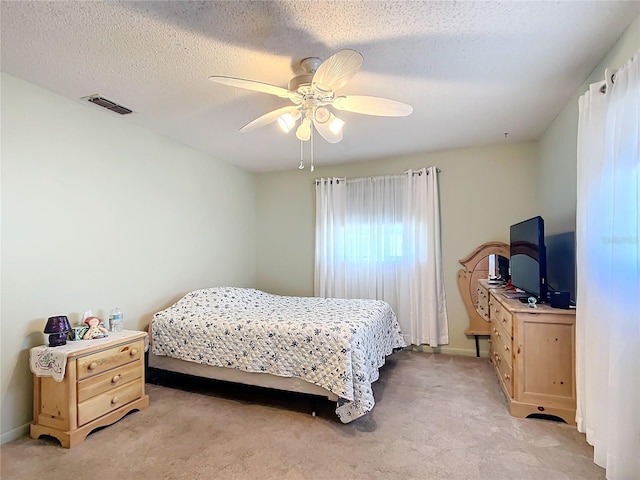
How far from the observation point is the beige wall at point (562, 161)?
2.22 metres

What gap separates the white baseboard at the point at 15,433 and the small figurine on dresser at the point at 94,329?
661mm

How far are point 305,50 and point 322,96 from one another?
273 millimetres

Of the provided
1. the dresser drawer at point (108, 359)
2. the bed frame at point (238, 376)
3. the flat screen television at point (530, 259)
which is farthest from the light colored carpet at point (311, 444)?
A: the flat screen television at point (530, 259)

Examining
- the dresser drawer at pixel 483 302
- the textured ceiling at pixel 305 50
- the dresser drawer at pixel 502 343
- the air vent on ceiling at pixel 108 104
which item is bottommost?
the dresser drawer at pixel 502 343

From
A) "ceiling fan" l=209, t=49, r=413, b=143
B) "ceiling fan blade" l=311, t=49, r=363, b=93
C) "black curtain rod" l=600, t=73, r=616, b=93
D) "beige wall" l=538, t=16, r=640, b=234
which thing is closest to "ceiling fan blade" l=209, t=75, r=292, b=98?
"ceiling fan" l=209, t=49, r=413, b=143

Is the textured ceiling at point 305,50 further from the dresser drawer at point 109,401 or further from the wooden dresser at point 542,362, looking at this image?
the dresser drawer at point 109,401

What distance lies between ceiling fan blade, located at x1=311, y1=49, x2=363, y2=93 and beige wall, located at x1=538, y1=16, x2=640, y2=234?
4.96 ft

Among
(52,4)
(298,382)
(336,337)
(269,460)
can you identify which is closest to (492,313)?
(336,337)

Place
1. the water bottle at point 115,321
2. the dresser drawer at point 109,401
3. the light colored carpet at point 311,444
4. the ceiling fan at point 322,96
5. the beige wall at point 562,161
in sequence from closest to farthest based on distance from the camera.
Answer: the ceiling fan at point 322,96 → the light colored carpet at point 311,444 → the beige wall at point 562,161 → the dresser drawer at point 109,401 → the water bottle at point 115,321

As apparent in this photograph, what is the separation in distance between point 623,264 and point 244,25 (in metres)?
2.30

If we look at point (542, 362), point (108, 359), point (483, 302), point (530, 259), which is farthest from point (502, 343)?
point (108, 359)

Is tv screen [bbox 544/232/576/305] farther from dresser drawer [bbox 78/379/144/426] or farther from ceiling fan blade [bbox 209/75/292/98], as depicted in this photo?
dresser drawer [bbox 78/379/144/426]

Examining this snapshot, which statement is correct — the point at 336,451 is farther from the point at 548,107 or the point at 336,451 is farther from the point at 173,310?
the point at 548,107

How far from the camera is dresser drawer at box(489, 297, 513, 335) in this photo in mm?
2654
